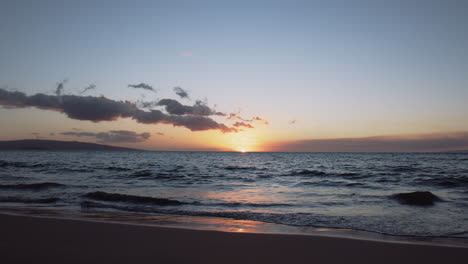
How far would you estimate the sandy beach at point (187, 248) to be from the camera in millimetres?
4570

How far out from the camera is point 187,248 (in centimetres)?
515

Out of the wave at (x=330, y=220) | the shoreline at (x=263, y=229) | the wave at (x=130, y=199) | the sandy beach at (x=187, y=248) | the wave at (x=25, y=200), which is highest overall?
the sandy beach at (x=187, y=248)

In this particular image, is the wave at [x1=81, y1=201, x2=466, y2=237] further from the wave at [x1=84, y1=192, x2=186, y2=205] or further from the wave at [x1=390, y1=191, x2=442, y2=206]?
the wave at [x1=390, y1=191, x2=442, y2=206]

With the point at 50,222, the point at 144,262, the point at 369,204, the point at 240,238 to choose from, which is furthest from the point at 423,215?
the point at 50,222

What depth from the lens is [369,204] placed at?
11.5m

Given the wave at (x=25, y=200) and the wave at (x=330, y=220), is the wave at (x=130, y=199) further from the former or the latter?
the wave at (x=25, y=200)

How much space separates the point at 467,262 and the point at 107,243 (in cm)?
649

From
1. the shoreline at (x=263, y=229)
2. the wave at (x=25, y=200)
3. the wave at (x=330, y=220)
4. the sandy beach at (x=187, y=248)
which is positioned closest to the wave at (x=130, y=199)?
the wave at (x=330, y=220)

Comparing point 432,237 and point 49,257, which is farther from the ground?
point 49,257

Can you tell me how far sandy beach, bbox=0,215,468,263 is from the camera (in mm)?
4570

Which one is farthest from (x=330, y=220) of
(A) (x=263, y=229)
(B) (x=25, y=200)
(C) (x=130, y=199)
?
(B) (x=25, y=200)

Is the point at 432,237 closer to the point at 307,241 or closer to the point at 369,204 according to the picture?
the point at 307,241

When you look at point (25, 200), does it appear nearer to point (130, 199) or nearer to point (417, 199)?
point (130, 199)

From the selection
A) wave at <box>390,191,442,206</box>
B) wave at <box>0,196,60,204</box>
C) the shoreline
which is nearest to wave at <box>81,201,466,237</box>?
the shoreline
